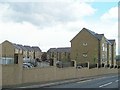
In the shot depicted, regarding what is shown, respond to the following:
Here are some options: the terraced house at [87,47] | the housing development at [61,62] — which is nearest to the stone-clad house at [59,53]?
the housing development at [61,62]

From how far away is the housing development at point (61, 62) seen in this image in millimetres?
24578

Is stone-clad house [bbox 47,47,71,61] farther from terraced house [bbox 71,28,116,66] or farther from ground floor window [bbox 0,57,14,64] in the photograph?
ground floor window [bbox 0,57,14,64]

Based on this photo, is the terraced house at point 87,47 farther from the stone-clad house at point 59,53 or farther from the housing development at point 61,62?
the stone-clad house at point 59,53

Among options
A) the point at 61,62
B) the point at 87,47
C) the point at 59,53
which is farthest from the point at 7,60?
the point at 59,53

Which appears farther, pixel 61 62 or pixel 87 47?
pixel 87 47

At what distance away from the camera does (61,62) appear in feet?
126

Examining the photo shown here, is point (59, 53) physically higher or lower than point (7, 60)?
lower

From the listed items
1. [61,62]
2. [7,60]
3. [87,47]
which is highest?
[87,47]

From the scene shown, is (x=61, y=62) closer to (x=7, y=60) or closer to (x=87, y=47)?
(x=7, y=60)

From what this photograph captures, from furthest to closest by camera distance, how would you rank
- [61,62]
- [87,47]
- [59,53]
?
[59,53], [87,47], [61,62]

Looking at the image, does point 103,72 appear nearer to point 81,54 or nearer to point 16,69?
point 81,54

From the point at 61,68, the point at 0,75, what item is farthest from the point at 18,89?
the point at 61,68

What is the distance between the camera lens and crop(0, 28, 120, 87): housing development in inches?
968

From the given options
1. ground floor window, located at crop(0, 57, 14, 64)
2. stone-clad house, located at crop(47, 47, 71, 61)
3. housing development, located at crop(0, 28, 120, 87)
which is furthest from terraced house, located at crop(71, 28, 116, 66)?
ground floor window, located at crop(0, 57, 14, 64)
